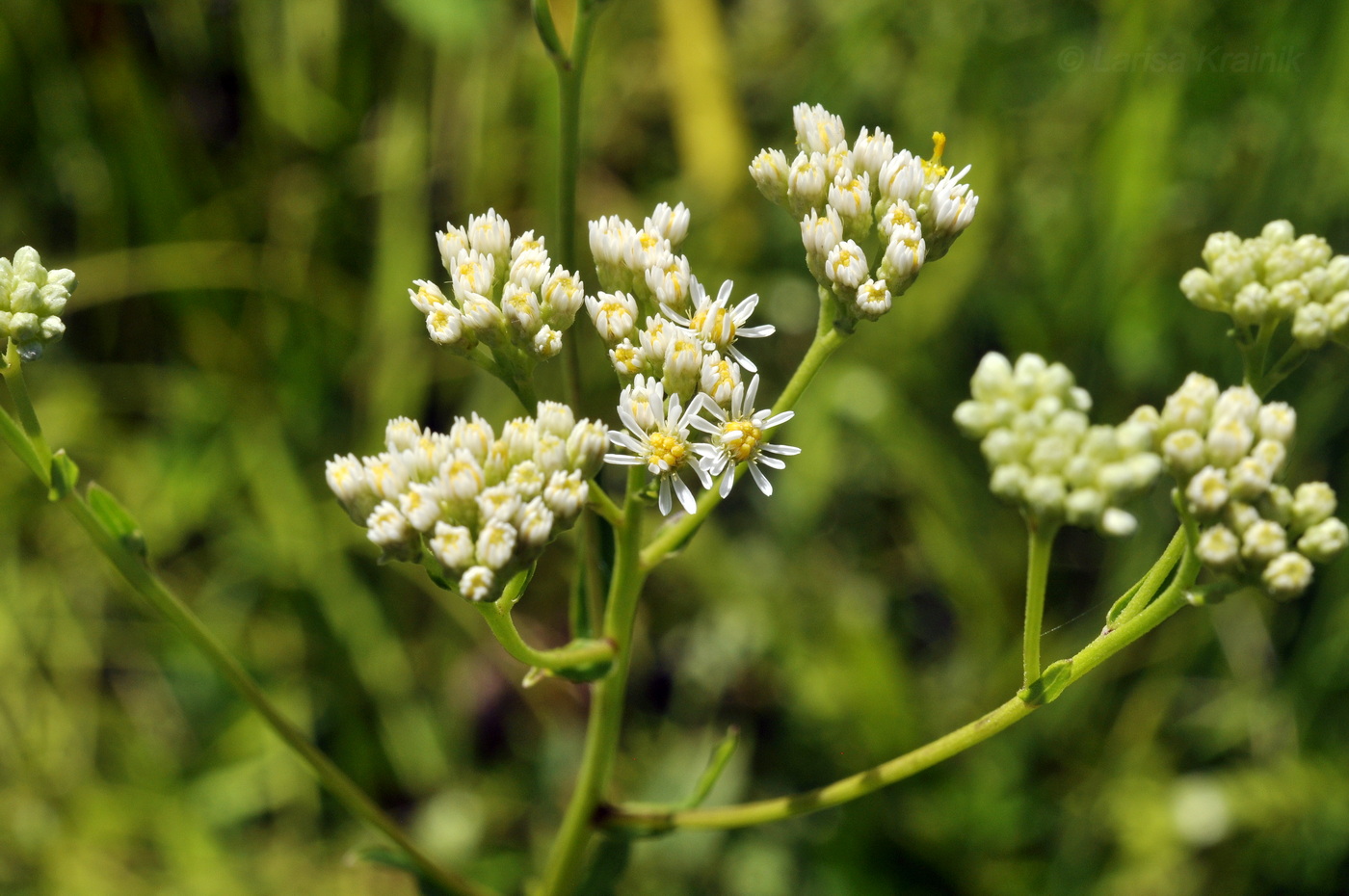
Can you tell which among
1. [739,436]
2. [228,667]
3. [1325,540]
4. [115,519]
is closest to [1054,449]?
[1325,540]

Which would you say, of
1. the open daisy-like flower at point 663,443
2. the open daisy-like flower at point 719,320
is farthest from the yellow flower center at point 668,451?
the open daisy-like flower at point 719,320

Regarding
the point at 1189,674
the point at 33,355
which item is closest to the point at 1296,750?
the point at 1189,674

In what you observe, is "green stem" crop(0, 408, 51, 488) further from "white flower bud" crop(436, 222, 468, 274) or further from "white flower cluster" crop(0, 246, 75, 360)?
"white flower bud" crop(436, 222, 468, 274)

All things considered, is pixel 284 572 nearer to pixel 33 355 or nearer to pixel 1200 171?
pixel 33 355

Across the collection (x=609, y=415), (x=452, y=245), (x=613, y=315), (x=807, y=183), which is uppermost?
(x=609, y=415)

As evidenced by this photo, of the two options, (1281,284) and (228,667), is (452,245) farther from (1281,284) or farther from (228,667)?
(1281,284)

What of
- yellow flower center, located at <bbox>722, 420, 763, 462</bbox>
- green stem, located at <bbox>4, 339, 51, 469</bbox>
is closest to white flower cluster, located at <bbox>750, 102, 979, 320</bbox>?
yellow flower center, located at <bbox>722, 420, 763, 462</bbox>
